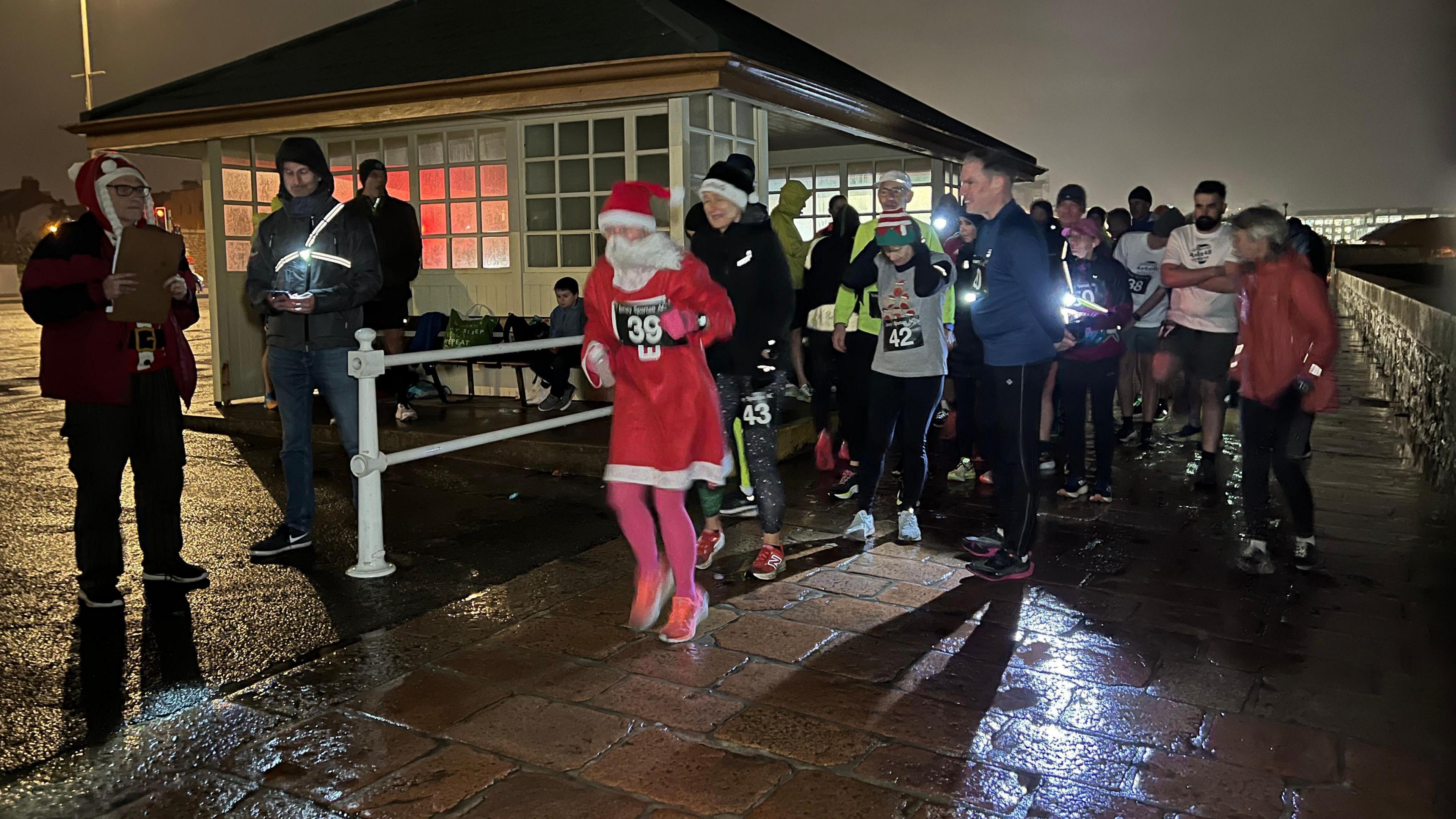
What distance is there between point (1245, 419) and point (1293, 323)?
21.1 inches

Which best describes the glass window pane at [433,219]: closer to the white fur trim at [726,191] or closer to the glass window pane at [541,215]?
the glass window pane at [541,215]

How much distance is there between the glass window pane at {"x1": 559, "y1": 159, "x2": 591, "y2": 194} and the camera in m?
9.94

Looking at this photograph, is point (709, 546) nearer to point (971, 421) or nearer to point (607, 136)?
point (971, 421)

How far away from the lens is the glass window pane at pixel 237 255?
428 inches

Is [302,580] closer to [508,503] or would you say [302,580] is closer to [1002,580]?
[508,503]

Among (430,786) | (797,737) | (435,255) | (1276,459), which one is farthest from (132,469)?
(435,255)

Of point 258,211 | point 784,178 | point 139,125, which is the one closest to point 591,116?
point 258,211

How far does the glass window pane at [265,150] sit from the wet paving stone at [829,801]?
9977 mm

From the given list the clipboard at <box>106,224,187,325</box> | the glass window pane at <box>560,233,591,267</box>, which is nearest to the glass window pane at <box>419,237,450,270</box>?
the glass window pane at <box>560,233,591,267</box>

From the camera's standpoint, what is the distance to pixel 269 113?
389 inches

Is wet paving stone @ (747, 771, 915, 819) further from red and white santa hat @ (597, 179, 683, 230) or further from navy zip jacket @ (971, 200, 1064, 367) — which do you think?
→ navy zip jacket @ (971, 200, 1064, 367)

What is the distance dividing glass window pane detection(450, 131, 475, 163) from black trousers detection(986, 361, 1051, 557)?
278 inches

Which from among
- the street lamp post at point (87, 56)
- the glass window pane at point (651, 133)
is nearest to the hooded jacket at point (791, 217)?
the glass window pane at point (651, 133)

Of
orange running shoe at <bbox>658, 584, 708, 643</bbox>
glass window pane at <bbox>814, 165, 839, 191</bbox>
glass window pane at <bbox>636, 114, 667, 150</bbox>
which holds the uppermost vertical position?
glass window pane at <bbox>814, 165, 839, 191</bbox>
